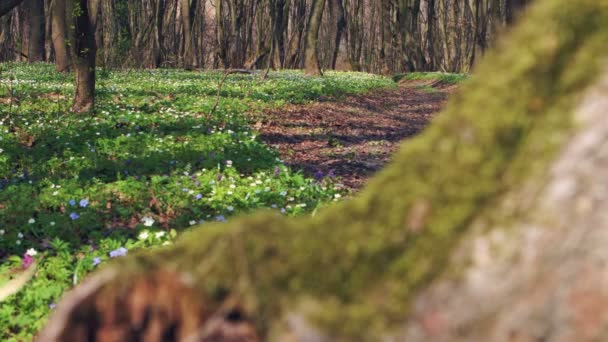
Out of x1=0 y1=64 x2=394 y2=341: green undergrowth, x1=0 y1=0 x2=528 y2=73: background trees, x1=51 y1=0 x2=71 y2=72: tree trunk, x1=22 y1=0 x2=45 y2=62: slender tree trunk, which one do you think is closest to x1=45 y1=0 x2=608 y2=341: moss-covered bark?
x1=0 y1=64 x2=394 y2=341: green undergrowth

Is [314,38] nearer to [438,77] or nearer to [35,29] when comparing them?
[438,77]

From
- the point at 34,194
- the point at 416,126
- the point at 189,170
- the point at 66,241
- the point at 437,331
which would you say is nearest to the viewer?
the point at 437,331

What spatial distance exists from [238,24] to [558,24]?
4728 centimetres

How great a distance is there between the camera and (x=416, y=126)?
14.6 metres

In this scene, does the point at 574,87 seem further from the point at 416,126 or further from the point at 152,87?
the point at 152,87

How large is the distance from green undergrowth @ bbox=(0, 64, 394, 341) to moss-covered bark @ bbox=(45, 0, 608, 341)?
104 inches

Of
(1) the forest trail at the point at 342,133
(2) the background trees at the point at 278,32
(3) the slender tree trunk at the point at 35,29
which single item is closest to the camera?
(1) the forest trail at the point at 342,133

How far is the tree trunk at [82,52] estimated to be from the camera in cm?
1060

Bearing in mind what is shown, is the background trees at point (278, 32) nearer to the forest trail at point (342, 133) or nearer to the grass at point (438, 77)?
the grass at point (438, 77)

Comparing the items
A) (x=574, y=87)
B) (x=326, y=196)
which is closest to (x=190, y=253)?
(x=574, y=87)

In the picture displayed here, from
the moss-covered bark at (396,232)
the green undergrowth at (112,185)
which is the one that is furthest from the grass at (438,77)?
the moss-covered bark at (396,232)

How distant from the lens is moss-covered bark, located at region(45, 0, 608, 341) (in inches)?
52.2

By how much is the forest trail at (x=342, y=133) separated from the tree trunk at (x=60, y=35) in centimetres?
965

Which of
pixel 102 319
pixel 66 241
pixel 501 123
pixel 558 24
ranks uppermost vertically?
pixel 558 24
